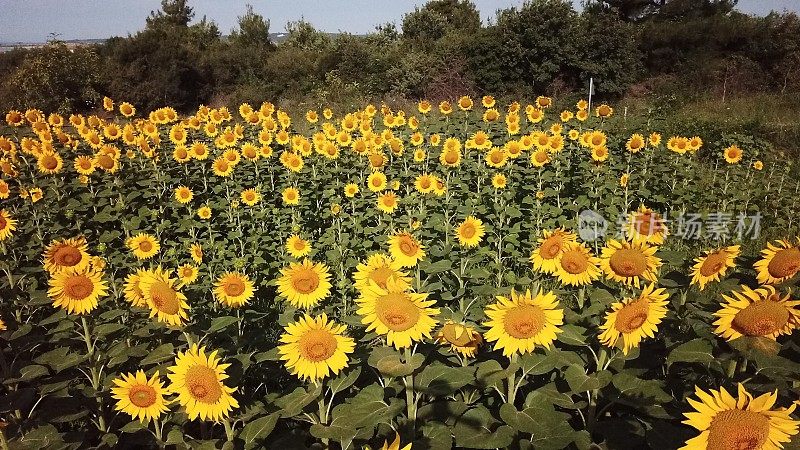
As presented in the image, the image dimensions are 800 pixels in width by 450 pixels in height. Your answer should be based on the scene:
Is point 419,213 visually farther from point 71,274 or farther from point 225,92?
point 225,92

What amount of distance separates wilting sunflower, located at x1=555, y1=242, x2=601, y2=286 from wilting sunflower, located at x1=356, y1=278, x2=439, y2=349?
2.84 ft

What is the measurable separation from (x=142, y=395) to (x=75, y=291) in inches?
32.3

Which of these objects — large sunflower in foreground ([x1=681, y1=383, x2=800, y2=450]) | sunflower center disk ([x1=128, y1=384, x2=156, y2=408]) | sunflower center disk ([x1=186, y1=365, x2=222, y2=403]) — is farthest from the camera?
sunflower center disk ([x1=128, y1=384, x2=156, y2=408])

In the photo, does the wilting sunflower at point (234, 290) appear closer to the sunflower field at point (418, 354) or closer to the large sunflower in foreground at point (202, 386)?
the sunflower field at point (418, 354)

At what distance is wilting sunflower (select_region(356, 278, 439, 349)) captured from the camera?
6.58 ft

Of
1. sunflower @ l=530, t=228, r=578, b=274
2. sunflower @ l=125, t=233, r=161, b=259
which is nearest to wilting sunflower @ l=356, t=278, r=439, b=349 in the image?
sunflower @ l=530, t=228, r=578, b=274

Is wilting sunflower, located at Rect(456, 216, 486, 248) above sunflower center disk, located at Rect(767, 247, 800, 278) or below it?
below

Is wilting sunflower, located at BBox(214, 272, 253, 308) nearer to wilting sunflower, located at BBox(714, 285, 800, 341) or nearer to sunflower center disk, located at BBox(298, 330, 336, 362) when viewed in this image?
sunflower center disk, located at BBox(298, 330, 336, 362)

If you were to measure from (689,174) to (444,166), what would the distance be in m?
3.67

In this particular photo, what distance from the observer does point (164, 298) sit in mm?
2260

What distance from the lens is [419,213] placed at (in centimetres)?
486

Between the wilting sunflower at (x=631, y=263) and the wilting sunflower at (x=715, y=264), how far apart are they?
13.2 inches

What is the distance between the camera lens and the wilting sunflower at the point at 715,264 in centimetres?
250

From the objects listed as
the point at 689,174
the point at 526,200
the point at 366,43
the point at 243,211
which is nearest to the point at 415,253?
the point at 526,200
